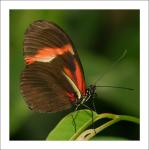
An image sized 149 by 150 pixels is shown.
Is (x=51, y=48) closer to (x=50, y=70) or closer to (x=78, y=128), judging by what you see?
(x=50, y=70)

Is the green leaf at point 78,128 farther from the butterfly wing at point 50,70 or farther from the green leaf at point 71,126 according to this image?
the butterfly wing at point 50,70

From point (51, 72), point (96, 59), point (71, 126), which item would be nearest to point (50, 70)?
point (51, 72)

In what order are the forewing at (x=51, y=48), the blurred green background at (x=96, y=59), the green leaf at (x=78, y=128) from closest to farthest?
1. the green leaf at (x=78, y=128)
2. the forewing at (x=51, y=48)
3. the blurred green background at (x=96, y=59)

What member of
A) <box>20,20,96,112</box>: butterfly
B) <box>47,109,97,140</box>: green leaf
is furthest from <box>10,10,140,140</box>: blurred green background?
<box>47,109,97,140</box>: green leaf

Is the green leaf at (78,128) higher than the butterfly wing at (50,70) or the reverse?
the reverse

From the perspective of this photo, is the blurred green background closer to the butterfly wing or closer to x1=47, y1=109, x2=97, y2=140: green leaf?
the butterfly wing

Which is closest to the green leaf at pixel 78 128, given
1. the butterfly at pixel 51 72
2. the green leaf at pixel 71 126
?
the green leaf at pixel 71 126

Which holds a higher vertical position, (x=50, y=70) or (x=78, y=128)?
(x=50, y=70)

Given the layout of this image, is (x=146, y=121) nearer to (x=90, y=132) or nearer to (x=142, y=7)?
(x=90, y=132)
